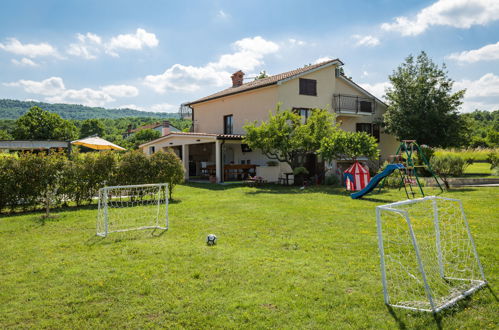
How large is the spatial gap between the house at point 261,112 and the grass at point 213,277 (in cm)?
1282

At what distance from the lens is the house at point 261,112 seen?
68.7ft

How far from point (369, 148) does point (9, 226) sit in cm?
1405

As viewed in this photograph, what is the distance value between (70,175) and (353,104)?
65.3ft

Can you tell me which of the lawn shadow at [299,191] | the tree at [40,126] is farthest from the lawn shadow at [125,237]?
the tree at [40,126]

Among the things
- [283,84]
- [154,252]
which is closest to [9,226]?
[154,252]

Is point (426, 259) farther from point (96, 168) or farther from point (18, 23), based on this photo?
point (18, 23)

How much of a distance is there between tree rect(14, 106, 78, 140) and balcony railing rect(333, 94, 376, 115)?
55564mm

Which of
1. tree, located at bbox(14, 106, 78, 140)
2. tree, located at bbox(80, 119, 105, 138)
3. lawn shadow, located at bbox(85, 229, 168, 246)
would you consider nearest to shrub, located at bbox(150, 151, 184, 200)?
lawn shadow, located at bbox(85, 229, 168, 246)

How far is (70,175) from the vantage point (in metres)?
10.5

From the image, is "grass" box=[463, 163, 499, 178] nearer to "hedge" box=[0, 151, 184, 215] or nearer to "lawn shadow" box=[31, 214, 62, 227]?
"hedge" box=[0, 151, 184, 215]

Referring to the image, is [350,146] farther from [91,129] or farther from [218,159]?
[91,129]

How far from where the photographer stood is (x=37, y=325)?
11.0ft

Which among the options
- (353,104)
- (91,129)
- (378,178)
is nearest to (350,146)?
(378,178)

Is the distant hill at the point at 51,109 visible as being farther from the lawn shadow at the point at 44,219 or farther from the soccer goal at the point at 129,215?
the lawn shadow at the point at 44,219
